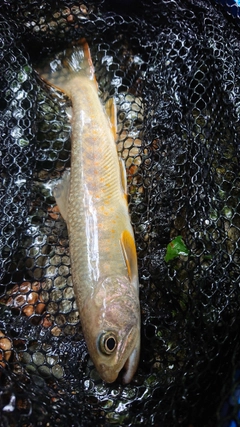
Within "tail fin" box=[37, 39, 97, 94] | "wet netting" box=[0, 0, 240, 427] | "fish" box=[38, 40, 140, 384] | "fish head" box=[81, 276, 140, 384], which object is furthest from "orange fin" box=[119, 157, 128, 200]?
"tail fin" box=[37, 39, 97, 94]

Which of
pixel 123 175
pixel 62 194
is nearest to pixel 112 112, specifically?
pixel 123 175

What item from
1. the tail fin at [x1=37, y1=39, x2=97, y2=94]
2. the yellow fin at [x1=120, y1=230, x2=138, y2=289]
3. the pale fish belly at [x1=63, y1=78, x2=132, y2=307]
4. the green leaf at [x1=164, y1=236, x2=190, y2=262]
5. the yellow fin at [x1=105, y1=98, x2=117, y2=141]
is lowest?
the green leaf at [x1=164, y1=236, x2=190, y2=262]

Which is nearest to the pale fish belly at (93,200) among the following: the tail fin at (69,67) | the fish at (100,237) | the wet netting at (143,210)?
the fish at (100,237)

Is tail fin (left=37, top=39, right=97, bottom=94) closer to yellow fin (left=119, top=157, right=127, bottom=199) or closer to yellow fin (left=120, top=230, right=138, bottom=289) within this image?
yellow fin (left=119, top=157, right=127, bottom=199)

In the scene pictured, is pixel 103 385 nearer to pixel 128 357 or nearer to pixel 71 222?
pixel 128 357

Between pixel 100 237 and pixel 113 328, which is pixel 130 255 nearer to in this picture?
pixel 100 237

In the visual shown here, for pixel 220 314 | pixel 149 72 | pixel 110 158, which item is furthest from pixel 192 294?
pixel 149 72
